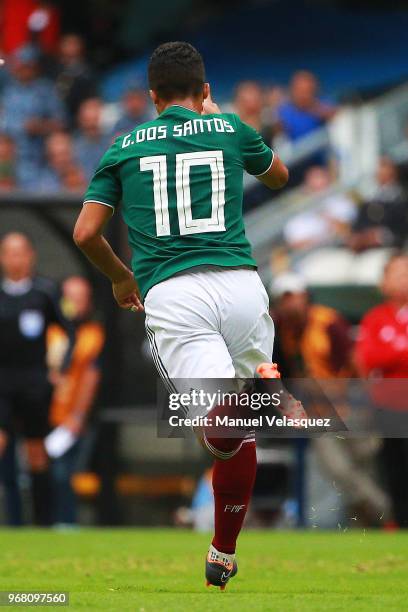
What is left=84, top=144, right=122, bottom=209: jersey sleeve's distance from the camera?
229 inches

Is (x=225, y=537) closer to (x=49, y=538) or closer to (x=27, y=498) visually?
(x=49, y=538)

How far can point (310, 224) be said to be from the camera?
14906mm

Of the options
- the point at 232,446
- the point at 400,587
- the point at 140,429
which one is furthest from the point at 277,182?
the point at 140,429

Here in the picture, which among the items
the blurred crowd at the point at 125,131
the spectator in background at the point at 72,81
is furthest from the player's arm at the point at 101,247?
the spectator in background at the point at 72,81

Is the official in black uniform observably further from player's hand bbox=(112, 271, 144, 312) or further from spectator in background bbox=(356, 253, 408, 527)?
player's hand bbox=(112, 271, 144, 312)

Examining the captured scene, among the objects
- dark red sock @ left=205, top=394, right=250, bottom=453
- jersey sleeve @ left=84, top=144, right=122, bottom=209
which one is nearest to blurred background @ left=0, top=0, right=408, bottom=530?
dark red sock @ left=205, top=394, right=250, bottom=453

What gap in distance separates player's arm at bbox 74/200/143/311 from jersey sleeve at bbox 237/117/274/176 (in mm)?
623

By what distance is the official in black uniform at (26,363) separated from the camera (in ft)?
37.9

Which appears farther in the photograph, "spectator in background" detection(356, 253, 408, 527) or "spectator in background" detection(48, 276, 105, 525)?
"spectator in background" detection(48, 276, 105, 525)

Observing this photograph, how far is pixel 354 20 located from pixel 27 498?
36.8ft

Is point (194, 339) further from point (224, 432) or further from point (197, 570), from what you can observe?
point (197, 570)

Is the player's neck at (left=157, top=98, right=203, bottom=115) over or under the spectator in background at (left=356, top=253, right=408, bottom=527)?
over

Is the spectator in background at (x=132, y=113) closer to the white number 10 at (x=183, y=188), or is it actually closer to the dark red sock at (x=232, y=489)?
the white number 10 at (x=183, y=188)

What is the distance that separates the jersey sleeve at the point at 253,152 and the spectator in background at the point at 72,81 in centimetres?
1114
